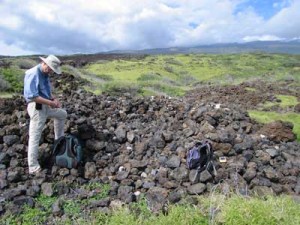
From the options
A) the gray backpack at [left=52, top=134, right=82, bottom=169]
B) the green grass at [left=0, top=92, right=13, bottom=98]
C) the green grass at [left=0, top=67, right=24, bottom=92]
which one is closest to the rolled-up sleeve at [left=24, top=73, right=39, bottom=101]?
the gray backpack at [left=52, top=134, right=82, bottom=169]

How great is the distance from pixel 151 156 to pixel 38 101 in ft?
9.93

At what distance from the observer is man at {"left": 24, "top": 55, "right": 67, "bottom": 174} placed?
8.05m

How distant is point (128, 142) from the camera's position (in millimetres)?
10578

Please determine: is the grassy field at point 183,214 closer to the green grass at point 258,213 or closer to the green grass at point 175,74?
the green grass at point 258,213

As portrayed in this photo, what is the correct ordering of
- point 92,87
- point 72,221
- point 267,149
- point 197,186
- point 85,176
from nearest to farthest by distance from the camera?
1. point 72,221
2. point 197,186
3. point 85,176
4. point 267,149
5. point 92,87

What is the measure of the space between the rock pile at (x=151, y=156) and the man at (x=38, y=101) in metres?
0.52

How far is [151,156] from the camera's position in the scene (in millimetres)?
9750

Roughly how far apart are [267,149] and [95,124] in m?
4.55

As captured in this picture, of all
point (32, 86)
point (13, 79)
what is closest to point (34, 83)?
point (32, 86)

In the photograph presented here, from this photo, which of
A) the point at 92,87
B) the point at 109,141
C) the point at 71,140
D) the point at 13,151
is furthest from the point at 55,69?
the point at 92,87

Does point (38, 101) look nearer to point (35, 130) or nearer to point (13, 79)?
point (35, 130)

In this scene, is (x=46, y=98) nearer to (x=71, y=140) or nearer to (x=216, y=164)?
(x=71, y=140)

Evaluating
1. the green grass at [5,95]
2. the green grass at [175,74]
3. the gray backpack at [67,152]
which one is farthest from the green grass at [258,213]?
the green grass at [175,74]

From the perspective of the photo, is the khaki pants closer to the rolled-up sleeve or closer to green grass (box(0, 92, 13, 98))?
the rolled-up sleeve
